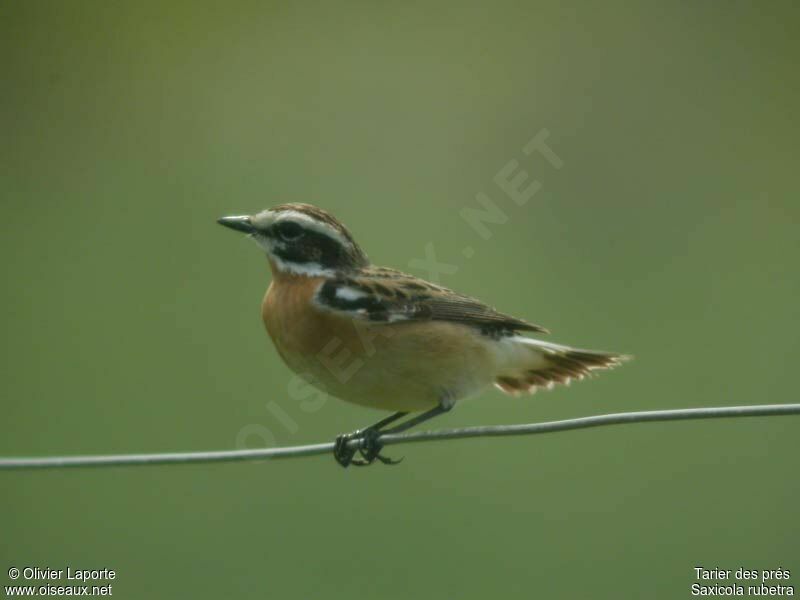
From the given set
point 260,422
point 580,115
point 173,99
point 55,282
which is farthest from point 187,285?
point 580,115

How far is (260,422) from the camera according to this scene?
932cm

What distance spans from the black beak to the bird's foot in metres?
1.43

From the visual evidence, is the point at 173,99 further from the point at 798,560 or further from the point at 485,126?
the point at 798,560

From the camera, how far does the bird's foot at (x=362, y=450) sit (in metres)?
7.58

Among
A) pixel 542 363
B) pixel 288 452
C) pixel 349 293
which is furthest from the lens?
pixel 542 363

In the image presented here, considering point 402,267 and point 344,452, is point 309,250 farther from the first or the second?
point 402,267

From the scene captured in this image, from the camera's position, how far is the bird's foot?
7.58 m

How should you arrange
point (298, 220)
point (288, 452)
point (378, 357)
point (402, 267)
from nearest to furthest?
point (288, 452)
point (378, 357)
point (298, 220)
point (402, 267)

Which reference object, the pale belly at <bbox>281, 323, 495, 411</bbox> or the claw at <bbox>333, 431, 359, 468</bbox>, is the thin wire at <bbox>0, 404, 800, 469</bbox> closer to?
the pale belly at <bbox>281, 323, 495, 411</bbox>

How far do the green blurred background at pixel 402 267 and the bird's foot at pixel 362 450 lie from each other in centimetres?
62

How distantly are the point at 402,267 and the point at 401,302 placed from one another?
321 centimetres

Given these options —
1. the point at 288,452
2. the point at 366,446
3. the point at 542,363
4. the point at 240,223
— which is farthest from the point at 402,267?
the point at 288,452

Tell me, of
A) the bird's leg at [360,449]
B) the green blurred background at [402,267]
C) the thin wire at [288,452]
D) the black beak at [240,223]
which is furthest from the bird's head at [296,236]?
the thin wire at [288,452]

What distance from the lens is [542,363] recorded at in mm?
8203
